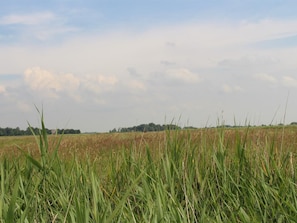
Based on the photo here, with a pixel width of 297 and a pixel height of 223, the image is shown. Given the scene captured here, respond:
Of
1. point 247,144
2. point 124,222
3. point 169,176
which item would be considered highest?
point 247,144

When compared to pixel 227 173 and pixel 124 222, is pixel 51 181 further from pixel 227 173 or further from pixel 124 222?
pixel 227 173

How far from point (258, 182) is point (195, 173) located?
20.7 inches

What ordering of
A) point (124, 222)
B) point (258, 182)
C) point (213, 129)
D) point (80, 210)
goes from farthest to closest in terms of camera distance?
point (213, 129), point (258, 182), point (124, 222), point (80, 210)

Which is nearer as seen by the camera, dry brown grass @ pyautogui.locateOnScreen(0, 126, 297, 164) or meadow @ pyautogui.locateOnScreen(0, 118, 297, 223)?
meadow @ pyautogui.locateOnScreen(0, 118, 297, 223)

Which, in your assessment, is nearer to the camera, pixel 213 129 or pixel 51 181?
pixel 51 181

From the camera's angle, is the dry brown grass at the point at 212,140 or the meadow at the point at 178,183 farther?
the dry brown grass at the point at 212,140

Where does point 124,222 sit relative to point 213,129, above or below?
below

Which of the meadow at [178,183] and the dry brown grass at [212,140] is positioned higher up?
the dry brown grass at [212,140]

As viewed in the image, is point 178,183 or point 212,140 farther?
point 212,140

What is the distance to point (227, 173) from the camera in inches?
129

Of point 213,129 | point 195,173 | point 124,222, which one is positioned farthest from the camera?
point 213,129

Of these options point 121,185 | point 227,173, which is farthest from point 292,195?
point 121,185

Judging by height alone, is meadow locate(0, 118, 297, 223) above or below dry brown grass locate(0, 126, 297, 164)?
below

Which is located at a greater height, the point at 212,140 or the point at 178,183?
the point at 212,140
